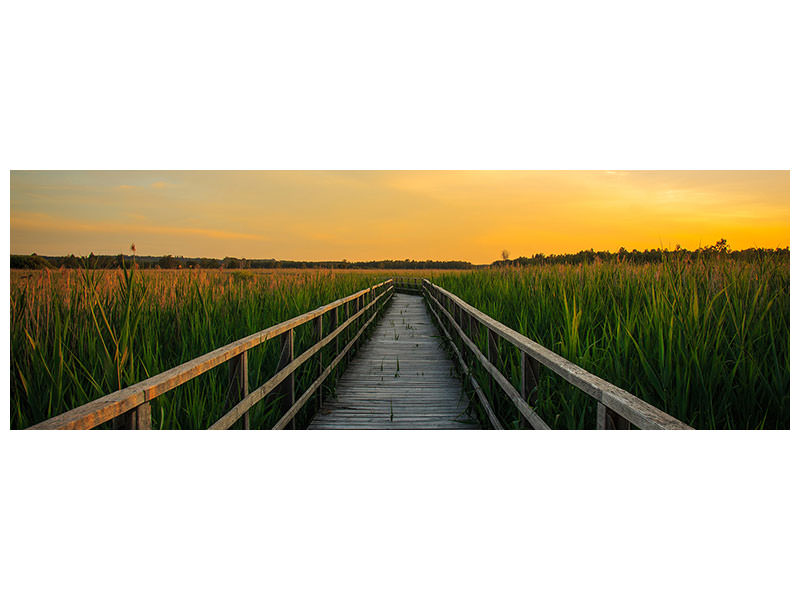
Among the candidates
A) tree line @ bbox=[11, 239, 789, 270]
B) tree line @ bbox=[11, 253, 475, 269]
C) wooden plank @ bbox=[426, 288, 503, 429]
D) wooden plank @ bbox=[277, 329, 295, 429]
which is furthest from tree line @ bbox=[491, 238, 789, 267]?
wooden plank @ bbox=[277, 329, 295, 429]

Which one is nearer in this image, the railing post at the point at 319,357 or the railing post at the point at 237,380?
the railing post at the point at 237,380

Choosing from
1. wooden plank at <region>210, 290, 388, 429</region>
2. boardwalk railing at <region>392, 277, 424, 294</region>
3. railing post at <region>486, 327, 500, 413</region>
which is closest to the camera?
wooden plank at <region>210, 290, 388, 429</region>

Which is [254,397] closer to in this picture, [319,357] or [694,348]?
[319,357]

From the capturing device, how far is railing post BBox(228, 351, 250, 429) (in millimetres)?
2482

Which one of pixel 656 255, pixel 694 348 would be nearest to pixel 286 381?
pixel 694 348

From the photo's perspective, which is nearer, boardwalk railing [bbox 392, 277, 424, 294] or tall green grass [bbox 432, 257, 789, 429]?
tall green grass [bbox 432, 257, 789, 429]

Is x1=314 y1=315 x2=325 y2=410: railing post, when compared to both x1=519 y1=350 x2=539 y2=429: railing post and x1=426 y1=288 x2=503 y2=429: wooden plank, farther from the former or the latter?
x1=519 y1=350 x2=539 y2=429: railing post

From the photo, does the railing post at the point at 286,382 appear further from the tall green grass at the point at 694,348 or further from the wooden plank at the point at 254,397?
the tall green grass at the point at 694,348

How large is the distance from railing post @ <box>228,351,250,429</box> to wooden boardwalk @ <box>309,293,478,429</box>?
1.21 m

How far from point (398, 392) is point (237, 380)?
7.29 feet

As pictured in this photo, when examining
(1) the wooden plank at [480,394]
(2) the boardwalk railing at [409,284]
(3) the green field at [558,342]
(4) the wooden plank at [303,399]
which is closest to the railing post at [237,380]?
(3) the green field at [558,342]

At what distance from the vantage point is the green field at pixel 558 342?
7.19ft

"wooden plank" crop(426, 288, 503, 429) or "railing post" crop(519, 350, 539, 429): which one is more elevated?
"railing post" crop(519, 350, 539, 429)
